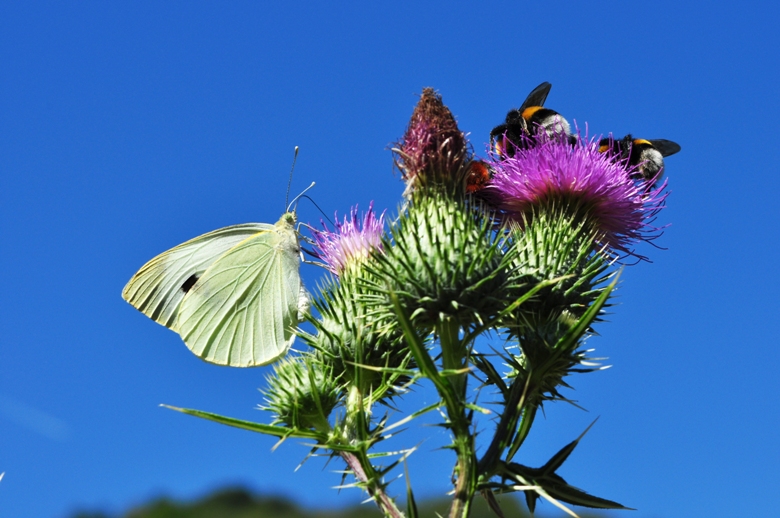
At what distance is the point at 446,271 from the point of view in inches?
136

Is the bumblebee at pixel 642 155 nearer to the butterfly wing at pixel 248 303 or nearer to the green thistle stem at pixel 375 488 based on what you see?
the butterfly wing at pixel 248 303

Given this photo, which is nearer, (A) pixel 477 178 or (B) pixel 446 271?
(B) pixel 446 271

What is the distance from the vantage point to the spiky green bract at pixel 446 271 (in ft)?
11.3

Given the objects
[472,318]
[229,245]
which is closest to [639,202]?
[472,318]

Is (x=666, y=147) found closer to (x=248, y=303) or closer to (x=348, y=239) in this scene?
(x=348, y=239)

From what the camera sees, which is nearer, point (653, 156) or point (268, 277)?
point (653, 156)

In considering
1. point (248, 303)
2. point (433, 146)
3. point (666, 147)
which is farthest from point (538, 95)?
point (248, 303)

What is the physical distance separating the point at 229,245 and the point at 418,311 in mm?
4023

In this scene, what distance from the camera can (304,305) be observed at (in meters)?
5.61

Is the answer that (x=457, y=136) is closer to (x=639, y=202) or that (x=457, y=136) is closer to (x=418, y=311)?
(x=418, y=311)

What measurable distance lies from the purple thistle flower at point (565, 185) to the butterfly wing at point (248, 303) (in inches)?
80.5

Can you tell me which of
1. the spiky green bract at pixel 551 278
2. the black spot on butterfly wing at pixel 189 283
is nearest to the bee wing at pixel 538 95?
the spiky green bract at pixel 551 278

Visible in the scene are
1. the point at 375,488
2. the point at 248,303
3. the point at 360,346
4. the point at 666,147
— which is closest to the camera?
the point at 375,488

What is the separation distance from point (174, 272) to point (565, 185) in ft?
13.4
